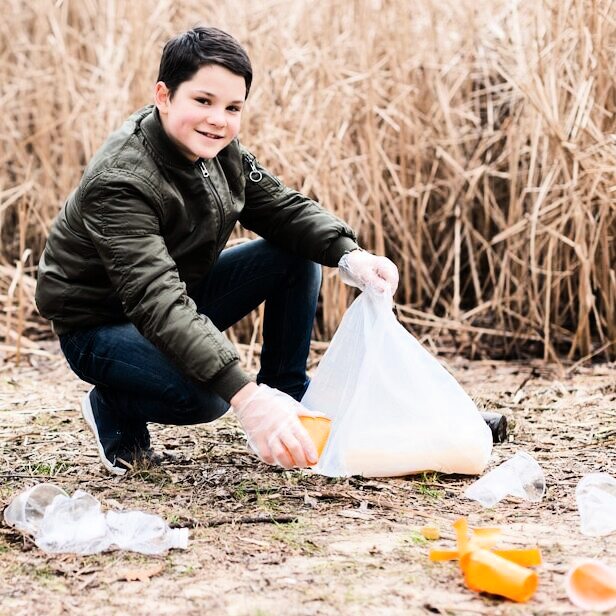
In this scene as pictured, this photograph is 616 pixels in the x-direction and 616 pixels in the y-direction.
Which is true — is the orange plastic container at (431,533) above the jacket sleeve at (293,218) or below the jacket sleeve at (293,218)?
below

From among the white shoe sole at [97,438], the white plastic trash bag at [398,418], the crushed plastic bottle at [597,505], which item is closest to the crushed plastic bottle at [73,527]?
the white shoe sole at [97,438]

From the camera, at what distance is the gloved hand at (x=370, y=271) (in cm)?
233

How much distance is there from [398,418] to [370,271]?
0.35 meters

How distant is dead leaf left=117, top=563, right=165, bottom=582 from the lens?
1.71m

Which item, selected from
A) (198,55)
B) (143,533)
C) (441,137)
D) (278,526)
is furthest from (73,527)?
(441,137)

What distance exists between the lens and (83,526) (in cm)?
187

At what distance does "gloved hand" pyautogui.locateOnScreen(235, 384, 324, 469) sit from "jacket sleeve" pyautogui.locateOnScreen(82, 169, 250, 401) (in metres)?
0.06

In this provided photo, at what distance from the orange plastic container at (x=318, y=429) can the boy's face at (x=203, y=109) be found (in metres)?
0.59

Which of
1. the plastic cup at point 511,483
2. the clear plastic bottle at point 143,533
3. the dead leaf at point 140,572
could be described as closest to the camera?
the dead leaf at point 140,572

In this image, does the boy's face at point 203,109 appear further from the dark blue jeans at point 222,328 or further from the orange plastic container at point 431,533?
the orange plastic container at point 431,533

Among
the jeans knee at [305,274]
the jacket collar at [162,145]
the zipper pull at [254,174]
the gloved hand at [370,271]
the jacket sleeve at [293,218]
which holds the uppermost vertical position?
the jacket collar at [162,145]

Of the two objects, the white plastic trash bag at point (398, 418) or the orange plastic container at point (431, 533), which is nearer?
the orange plastic container at point (431, 533)

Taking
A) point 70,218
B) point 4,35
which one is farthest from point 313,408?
point 4,35

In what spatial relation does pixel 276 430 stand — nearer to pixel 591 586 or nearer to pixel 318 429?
pixel 318 429
